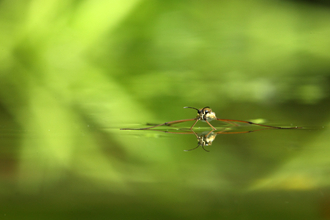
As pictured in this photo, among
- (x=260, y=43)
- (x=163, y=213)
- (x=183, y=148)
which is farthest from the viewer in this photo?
(x=260, y=43)

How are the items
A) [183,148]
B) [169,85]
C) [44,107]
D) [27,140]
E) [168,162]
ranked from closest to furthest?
1. [168,162]
2. [183,148]
3. [27,140]
4. [44,107]
5. [169,85]

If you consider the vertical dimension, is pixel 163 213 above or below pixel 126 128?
below

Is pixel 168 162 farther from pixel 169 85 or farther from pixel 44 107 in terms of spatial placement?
pixel 169 85

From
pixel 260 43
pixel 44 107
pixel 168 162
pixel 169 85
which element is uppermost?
pixel 260 43

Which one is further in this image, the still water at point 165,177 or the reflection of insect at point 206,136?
the reflection of insect at point 206,136

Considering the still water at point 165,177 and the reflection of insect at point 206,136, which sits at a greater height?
the reflection of insect at point 206,136

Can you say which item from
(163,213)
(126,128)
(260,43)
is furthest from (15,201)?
(260,43)

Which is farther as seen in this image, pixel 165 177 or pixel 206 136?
pixel 206 136

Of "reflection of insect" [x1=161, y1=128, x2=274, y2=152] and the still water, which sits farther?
"reflection of insect" [x1=161, y1=128, x2=274, y2=152]

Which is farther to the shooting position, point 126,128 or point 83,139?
point 126,128

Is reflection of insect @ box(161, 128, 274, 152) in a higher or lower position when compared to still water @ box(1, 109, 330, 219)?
higher

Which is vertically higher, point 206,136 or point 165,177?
point 206,136
